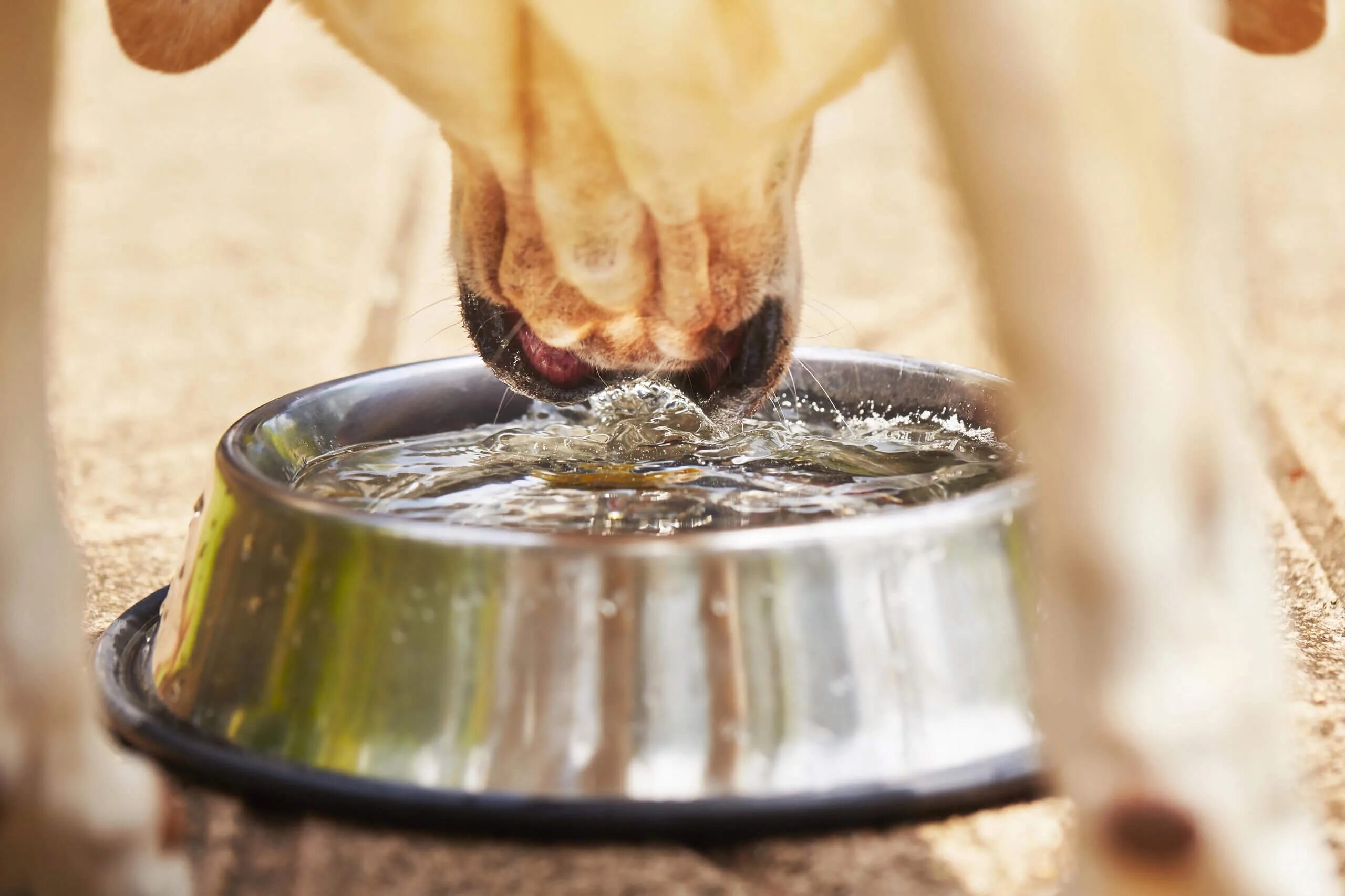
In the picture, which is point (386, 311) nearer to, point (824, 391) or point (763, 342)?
point (824, 391)

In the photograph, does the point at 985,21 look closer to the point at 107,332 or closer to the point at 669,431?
the point at 669,431

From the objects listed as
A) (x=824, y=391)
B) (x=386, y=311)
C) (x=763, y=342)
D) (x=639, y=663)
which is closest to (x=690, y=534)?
(x=639, y=663)

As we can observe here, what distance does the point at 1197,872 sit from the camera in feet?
2.61

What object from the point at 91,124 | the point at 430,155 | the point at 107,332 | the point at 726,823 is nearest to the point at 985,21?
the point at 726,823

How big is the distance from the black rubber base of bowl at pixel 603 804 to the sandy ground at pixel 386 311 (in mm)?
18

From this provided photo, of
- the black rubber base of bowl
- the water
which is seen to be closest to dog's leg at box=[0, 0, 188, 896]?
the black rubber base of bowl

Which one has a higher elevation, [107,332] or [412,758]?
[412,758]

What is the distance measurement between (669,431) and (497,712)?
60 centimetres

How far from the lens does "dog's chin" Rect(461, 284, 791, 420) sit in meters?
1.41

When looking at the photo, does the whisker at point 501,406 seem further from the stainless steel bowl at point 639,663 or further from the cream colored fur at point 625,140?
the stainless steel bowl at point 639,663

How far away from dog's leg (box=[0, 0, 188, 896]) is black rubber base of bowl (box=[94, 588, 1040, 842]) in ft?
0.24

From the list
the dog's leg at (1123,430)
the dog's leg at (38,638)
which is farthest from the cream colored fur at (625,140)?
the dog's leg at (1123,430)

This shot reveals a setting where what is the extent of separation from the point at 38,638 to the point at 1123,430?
708 millimetres

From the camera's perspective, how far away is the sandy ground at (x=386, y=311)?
1.06m
